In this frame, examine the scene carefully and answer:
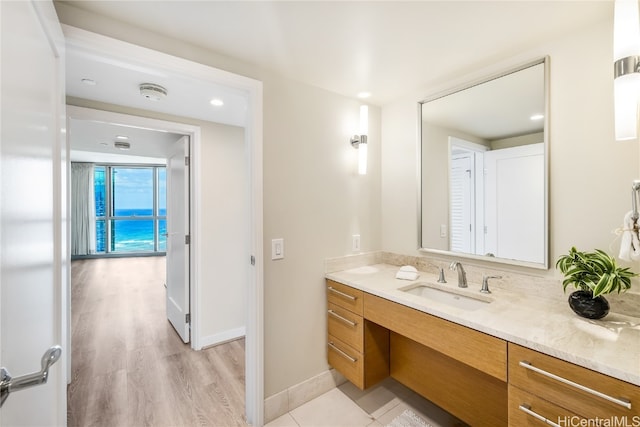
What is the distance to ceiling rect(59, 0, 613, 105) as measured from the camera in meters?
1.24

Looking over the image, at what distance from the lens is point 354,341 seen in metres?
1.86

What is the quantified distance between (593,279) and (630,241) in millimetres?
210

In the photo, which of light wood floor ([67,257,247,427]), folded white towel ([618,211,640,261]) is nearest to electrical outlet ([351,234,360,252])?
light wood floor ([67,257,247,427])

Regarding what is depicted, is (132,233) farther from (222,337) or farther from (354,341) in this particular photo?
(354,341)

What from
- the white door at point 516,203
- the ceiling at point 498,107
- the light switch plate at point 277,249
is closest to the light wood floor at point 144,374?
the light switch plate at point 277,249

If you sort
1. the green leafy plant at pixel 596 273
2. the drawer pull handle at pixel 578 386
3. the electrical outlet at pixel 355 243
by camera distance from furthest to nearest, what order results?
the electrical outlet at pixel 355 243 → the green leafy plant at pixel 596 273 → the drawer pull handle at pixel 578 386

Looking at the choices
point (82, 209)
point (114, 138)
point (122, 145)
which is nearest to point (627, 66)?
point (114, 138)

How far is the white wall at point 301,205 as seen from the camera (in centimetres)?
181

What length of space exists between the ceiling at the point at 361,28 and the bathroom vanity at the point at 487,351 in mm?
1396

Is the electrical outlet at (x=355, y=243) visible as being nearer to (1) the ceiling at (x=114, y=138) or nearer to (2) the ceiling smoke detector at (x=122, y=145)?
(1) the ceiling at (x=114, y=138)

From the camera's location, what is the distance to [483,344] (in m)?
1.21

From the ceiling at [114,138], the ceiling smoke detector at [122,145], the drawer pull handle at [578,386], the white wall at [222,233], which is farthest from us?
the ceiling smoke detector at [122,145]

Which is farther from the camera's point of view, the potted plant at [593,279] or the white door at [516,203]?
the white door at [516,203]

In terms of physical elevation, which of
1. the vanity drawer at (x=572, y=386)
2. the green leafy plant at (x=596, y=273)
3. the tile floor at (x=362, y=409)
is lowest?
the tile floor at (x=362, y=409)
